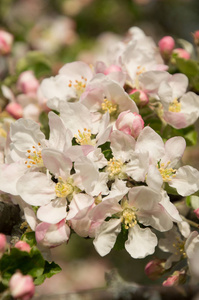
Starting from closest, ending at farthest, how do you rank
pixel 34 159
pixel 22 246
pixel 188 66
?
pixel 22 246, pixel 34 159, pixel 188 66

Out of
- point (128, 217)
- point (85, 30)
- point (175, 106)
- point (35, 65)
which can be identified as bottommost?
point (85, 30)

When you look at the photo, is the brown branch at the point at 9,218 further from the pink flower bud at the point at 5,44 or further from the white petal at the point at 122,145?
the pink flower bud at the point at 5,44

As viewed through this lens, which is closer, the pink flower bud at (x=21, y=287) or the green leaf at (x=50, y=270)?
the pink flower bud at (x=21, y=287)

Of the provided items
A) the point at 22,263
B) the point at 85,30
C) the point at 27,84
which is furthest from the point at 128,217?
the point at 85,30

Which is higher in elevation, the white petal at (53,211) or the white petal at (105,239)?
the white petal at (53,211)

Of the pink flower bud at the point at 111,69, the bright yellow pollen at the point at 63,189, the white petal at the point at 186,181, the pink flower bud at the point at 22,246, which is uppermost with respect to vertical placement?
the pink flower bud at the point at 111,69

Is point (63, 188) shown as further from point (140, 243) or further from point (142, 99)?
point (142, 99)

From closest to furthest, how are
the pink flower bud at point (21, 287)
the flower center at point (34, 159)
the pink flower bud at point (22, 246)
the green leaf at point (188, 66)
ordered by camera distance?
1. the pink flower bud at point (21, 287)
2. the pink flower bud at point (22, 246)
3. the flower center at point (34, 159)
4. the green leaf at point (188, 66)

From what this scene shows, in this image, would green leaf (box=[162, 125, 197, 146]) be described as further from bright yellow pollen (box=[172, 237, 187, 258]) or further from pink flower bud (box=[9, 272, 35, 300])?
pink flower bud (box=[9, 272, 35, 300])

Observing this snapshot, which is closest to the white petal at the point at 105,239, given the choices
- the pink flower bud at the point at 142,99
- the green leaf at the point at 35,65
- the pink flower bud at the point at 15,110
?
the pink flower bud at the point at 142,99
